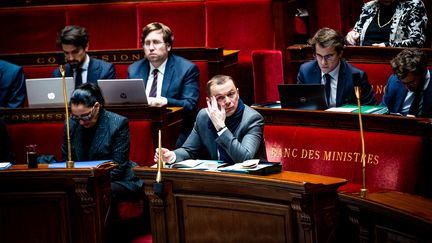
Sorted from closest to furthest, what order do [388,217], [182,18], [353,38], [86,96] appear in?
[388,217] < [86,96] < [353,38] < [182,18]

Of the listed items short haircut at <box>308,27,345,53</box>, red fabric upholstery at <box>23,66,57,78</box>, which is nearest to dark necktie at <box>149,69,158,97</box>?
red fabric upholstery at <box>23,66,57,78</box>

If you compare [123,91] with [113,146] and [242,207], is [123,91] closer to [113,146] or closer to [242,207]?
[113,146]

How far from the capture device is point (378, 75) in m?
3.89

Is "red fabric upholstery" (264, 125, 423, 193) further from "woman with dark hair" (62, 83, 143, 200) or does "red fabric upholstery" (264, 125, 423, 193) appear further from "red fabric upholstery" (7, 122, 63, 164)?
"red fabric upholstery" (7, 122, 63, 164)

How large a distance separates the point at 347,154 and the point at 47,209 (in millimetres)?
1080

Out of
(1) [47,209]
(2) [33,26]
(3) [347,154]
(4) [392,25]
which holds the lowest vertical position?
(1) [47,209]

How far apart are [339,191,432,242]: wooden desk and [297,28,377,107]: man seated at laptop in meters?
1.11

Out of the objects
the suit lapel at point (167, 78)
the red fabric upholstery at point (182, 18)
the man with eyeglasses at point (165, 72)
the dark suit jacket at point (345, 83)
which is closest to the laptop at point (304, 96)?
the dark suit jacket at point (345, 83)

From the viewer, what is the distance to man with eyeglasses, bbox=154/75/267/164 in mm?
2736

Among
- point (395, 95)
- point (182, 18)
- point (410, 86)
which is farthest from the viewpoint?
point (182, 18)

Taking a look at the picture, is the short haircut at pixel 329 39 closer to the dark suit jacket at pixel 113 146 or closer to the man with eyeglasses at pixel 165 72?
the man with eyeglasses at pixel 165 72

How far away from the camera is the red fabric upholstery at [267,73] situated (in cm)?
427

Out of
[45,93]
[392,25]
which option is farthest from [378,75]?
[45,93]

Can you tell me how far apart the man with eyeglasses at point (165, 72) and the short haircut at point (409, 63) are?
3.33 feet
